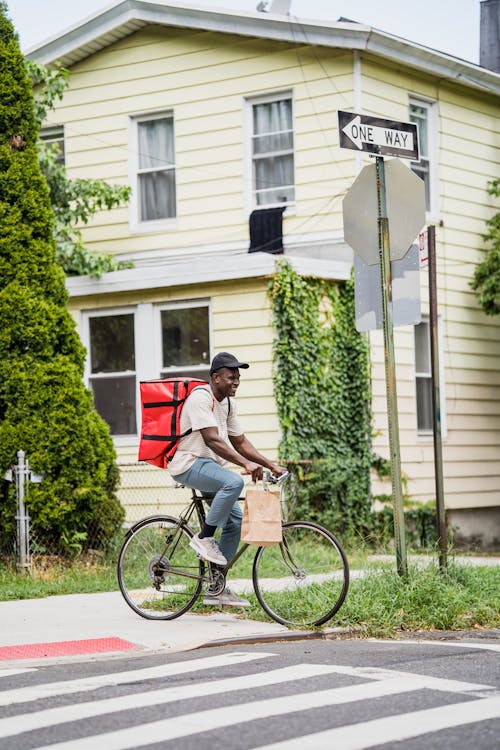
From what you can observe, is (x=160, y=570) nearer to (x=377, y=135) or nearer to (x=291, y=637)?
(x=291, y=637)

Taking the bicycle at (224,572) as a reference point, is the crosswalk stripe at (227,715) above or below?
→ below

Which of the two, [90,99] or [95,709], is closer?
[95,709]

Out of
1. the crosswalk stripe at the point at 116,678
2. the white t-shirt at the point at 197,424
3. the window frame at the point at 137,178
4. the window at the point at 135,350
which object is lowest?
the crosswalk stripe at the point at 116,678

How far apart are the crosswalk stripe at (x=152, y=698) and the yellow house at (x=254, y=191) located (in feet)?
29.2

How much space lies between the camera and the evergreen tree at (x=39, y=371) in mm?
11969

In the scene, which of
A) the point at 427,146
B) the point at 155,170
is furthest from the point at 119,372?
the point at 427,146

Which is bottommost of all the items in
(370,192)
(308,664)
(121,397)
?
(308,664)

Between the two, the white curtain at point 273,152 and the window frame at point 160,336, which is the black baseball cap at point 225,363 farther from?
the white curtain at point 273,152

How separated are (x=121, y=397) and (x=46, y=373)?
4437 millimetres

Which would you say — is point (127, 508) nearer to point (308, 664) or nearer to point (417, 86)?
point (417, 86)

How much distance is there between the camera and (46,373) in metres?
12.2

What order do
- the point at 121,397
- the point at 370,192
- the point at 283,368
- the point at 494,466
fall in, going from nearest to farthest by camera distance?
the point at 370,192, the point at 283,368, the point at 121,397, the point at 494,466

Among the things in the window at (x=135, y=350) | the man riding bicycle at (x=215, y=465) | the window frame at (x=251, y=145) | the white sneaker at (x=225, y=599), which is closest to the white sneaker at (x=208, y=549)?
the man riding bicycle at (x=215, y=465)

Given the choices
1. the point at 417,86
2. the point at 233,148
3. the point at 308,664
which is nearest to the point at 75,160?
the point at 233,148
